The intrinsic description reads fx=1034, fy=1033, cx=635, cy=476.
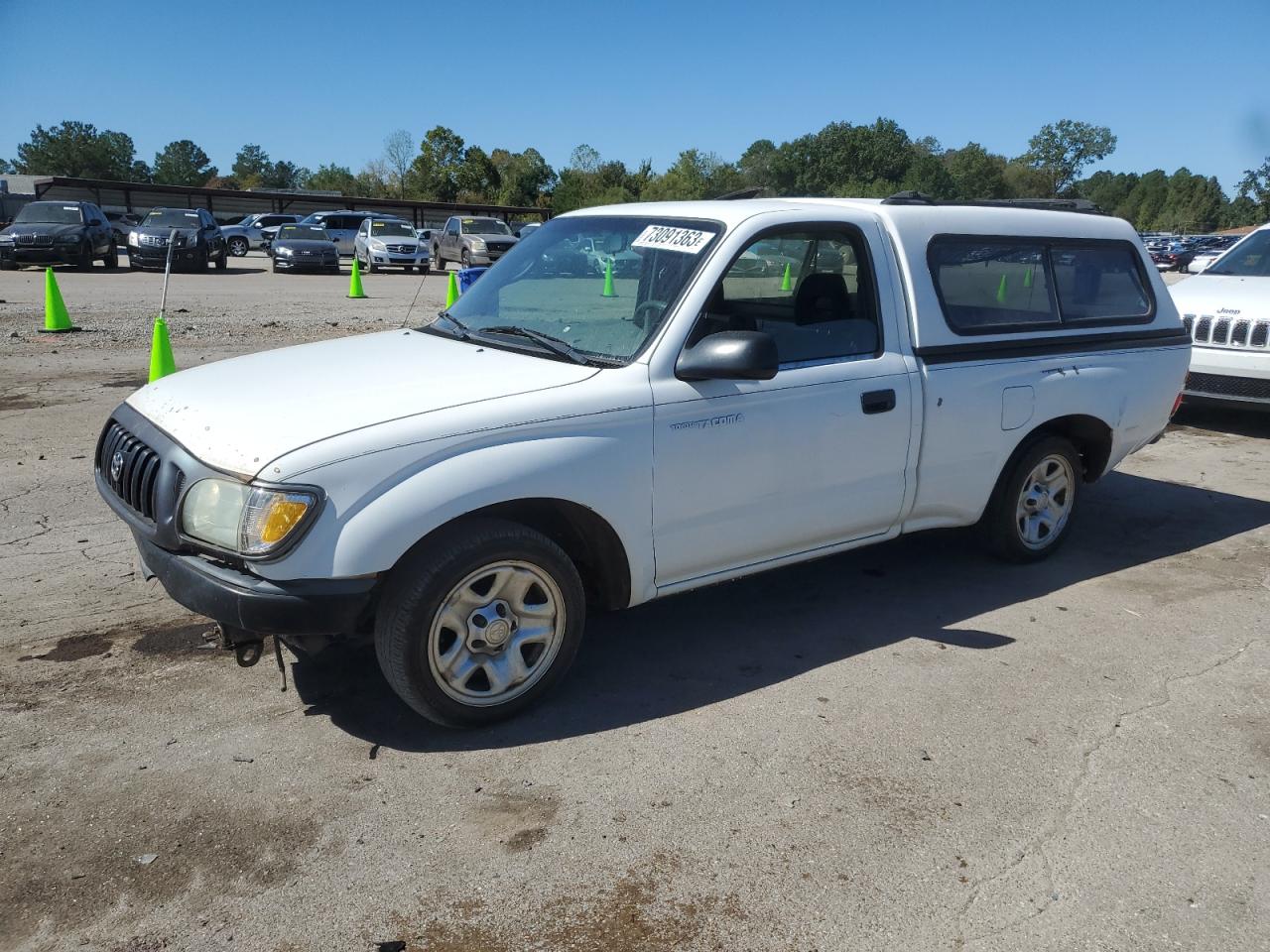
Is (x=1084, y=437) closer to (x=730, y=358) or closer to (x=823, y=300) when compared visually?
(x=823, y=300)

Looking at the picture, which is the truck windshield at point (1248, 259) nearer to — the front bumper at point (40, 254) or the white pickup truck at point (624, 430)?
the white pickup truck at point (624, 430)

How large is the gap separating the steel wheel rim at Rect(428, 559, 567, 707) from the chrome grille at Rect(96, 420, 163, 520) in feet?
3.65

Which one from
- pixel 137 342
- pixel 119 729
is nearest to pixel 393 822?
pixel 119 729

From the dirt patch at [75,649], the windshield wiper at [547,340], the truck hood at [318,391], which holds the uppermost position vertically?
the windshield wiper at [547,340]

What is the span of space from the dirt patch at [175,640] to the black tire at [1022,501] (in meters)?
3.89

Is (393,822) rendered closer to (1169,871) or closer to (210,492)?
(210,492)

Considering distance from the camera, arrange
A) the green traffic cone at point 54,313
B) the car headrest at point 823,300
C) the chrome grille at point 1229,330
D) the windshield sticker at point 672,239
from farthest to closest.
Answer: the green traffic cone at point 54,313 < the chrome grille at point 1229,330 < the car headrest at point 823,300 < the windshield sticker at point 672,239

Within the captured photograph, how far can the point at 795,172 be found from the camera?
402 ft

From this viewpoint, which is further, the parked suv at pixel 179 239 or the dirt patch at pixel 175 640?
the parked suv at pixel 179 239

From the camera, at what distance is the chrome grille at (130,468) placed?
362cm

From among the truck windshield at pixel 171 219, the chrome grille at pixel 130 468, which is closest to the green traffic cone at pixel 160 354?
the chrome grille at pixel 130 468

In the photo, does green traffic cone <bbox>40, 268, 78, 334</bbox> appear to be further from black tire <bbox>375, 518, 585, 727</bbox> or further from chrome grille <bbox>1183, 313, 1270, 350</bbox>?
chrome grille <bbox>1183, 313, 1270, 350</bbox>

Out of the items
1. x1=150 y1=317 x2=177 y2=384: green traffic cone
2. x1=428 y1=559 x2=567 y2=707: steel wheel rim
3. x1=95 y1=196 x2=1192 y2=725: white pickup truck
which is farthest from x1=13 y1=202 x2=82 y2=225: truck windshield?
x1=428 y1=559 x2=567 y2=707: steel wheel rim

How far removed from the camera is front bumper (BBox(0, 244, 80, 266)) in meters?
23.0
